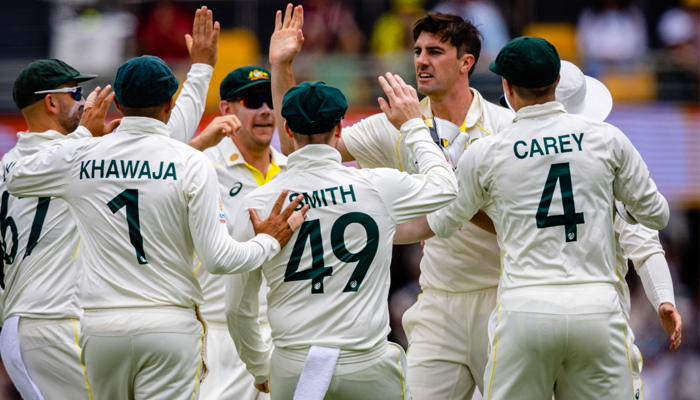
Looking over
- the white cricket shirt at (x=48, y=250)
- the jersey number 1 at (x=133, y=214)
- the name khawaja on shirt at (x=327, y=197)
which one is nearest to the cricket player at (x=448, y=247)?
the white cricket shirt at (x=48, y=250)

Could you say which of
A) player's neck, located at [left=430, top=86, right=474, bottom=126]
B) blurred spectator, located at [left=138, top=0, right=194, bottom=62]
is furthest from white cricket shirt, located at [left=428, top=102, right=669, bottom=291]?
blurred spectator, located at [left=138, top=0, right=194, bottom=62]

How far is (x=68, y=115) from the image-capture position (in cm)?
560

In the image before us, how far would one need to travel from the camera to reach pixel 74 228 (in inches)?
212

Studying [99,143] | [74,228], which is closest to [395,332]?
[74,228]

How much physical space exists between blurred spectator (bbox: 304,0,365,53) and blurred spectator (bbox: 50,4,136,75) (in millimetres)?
2677

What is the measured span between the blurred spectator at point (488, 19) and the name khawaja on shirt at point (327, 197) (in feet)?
27.7

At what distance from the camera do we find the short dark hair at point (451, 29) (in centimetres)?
568

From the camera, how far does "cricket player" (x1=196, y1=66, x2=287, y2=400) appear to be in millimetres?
6090

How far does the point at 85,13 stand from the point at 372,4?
439cm

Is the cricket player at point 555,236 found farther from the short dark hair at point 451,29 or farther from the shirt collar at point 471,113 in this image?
the short dark hair at point 451,29

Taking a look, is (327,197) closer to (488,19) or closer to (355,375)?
(355,375)

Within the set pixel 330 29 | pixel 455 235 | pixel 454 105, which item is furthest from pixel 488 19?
pixel 455 235

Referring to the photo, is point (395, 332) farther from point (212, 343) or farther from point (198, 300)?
point (198, 300)

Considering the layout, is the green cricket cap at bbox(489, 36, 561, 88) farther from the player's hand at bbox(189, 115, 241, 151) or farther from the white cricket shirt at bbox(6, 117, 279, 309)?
the player's hand at bbox(189, 115, 241, 151)
